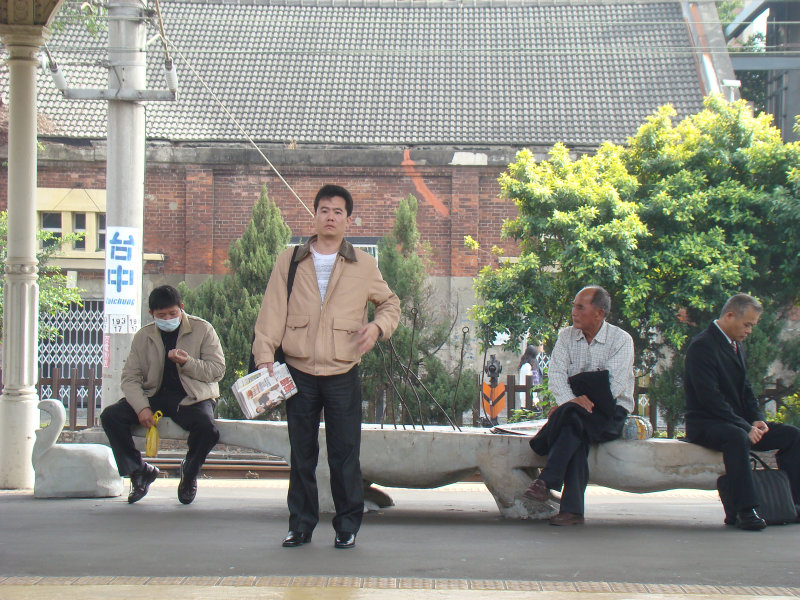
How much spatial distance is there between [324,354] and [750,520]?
2.96 m

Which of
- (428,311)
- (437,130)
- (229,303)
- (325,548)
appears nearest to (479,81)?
(437,130)

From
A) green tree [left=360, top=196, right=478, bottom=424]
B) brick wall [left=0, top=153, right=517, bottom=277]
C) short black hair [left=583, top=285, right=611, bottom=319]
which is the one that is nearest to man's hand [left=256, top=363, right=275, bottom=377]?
short black hair [left=583, top=285, right=611, bottom=319]

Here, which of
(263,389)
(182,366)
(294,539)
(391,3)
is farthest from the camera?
(391,3)

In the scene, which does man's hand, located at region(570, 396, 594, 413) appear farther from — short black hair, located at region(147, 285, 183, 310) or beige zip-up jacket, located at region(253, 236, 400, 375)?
short black hair, located at region(147, 285, 183, 310)

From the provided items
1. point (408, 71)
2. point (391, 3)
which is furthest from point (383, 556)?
point (391, 3)

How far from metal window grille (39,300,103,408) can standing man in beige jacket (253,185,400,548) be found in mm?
17838

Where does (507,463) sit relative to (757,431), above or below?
below

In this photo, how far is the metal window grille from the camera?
22.6 metres

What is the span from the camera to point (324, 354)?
5539 mm

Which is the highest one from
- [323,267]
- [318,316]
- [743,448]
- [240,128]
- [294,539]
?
[240,128]

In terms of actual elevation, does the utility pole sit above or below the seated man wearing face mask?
above

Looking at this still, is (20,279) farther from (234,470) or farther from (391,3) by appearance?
(391,3)

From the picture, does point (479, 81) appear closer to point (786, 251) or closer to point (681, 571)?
point (786, 251)

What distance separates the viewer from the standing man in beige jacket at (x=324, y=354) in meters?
5.55
